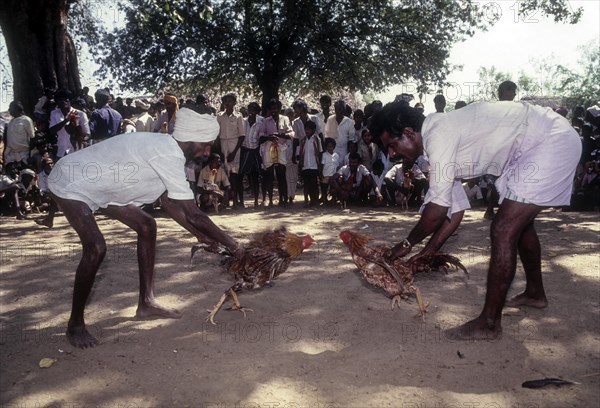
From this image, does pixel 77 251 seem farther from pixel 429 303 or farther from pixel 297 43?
pixel 297 43

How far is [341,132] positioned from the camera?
38.1ft

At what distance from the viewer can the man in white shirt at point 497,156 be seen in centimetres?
378

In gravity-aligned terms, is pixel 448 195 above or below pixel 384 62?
below

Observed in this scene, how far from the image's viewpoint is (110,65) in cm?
2188

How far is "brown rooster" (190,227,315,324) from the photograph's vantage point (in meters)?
4.27

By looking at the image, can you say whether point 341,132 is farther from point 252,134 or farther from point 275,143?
point 252,134

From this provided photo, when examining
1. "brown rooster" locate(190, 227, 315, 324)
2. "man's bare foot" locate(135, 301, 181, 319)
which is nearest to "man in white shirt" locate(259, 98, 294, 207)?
"brown rooster" locate(190, 227, 315, 324)

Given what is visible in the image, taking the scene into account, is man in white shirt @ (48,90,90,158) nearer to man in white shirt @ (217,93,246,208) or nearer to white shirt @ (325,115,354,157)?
man in white shirt @ (217,93,246,208)

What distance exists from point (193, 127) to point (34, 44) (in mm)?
10969

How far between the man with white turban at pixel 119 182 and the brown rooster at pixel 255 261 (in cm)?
18

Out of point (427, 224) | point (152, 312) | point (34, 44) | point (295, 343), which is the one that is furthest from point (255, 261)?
point (34, 44)

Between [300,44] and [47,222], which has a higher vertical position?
[300,44]

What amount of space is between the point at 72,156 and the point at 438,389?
10.6ft

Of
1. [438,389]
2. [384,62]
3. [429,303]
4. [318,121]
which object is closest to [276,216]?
[318,121]
